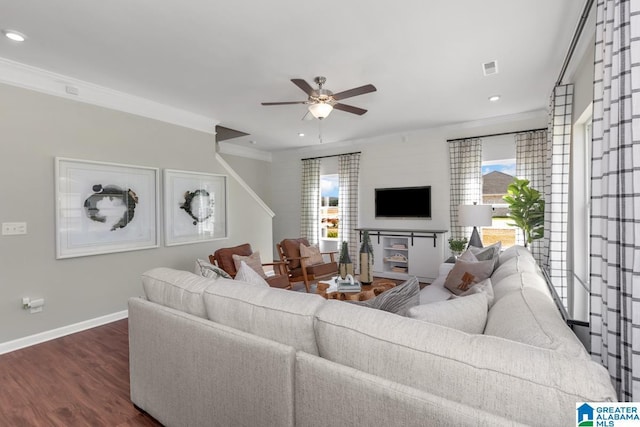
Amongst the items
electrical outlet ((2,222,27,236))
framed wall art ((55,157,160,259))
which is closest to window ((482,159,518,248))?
framed wall art ((55,157,160,259))

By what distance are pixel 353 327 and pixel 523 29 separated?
9.28ft

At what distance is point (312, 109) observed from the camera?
324cm

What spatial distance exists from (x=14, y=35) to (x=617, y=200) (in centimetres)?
413

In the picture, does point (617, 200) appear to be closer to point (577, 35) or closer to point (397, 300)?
point (397, 300)

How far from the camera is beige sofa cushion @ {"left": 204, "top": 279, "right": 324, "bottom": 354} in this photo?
1.28 meters

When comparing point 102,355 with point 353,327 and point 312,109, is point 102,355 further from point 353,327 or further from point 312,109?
point 312,109

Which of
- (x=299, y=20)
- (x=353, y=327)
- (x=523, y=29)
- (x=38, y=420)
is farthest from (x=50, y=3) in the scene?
Answer: (x=523, y=29)

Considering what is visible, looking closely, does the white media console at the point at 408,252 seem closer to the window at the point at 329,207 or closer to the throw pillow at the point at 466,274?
the window at the point at 329,207

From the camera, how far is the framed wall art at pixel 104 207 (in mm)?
3275

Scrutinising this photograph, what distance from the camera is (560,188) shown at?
9.98ft

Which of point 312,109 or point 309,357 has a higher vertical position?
point 312,109

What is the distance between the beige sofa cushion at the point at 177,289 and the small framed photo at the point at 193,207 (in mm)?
2460

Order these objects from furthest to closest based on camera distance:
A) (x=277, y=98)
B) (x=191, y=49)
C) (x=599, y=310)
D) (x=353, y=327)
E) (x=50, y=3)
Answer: (x=277, y=98) < (x=191, y=49) < (x=50, y=3) < (x=599, y=310) < (x=353, y=327)

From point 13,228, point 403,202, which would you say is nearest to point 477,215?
point 403,202
